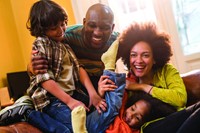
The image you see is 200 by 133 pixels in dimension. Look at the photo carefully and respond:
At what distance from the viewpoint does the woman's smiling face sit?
150 centimetres

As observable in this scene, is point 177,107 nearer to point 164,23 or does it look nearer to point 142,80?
point 142,80

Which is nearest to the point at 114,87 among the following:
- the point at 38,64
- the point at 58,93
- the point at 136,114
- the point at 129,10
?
the point at 136,114

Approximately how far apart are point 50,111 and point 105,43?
0.58 metres

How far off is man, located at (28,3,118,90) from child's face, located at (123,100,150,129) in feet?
1.26

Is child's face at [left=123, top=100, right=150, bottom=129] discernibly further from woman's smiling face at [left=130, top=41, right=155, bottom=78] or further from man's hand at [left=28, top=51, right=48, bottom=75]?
man's hand at [left=28, top=51, right=48, bottom=75]

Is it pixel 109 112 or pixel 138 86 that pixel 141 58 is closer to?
pixel 138 86

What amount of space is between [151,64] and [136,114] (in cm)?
33

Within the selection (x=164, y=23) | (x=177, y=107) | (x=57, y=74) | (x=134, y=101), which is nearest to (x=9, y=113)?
(x=57, y=74)

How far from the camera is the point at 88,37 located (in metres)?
1.70

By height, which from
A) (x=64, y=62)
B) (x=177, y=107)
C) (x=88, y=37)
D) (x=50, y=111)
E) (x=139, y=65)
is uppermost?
(x=88, y=37)

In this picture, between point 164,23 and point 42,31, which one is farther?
point 164,23

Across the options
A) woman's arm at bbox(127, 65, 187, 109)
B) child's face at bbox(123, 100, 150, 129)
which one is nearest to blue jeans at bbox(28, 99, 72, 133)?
child's face at bbox(123, 100, 150, 129)

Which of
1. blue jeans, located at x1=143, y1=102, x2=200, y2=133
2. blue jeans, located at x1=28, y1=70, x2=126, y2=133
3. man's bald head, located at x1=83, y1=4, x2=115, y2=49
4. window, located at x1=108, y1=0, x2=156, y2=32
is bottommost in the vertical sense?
blue jeans, located at x1=143, y1=102, x2=200, y2=133

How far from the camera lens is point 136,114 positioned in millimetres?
1337
